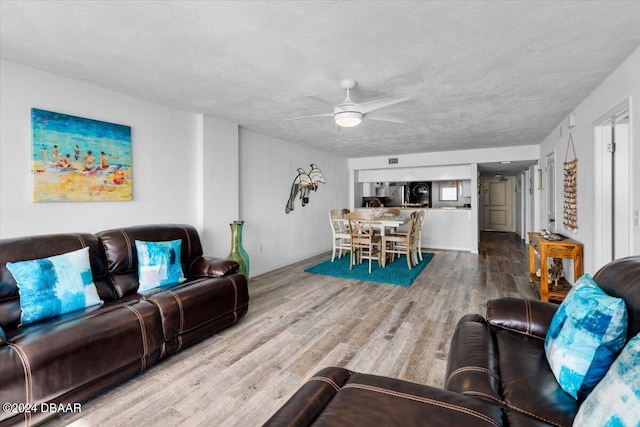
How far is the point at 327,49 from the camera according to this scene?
218cm

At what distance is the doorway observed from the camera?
288cm

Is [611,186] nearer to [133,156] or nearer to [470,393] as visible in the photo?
[470,393]

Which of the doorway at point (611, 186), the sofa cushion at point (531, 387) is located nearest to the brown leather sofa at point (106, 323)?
the sofa cushion at point (531, 387)

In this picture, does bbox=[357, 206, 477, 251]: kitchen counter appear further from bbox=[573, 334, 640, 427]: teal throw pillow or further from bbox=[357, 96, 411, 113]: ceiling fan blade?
bbox=[573, 334, 640, 427]: teal throw pillow

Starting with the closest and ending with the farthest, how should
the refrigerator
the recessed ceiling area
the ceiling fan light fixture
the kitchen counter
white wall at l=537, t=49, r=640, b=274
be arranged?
white wall at l=537, t=49, r=640, b=274 → the ceiling fan light fixture → the recessed ceiling area → the kitchen counter → the refrigerator

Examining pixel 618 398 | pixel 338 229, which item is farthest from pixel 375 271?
pixel 618 398

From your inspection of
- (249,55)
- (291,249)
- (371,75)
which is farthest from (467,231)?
(249,55)

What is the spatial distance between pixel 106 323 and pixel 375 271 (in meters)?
3.85

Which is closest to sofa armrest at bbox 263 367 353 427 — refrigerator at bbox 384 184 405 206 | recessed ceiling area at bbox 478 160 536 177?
recessed ceiling area at bbox 478 160 536 177

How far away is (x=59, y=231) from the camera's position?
2707mm

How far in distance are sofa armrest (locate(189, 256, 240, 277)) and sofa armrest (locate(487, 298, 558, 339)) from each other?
224cm

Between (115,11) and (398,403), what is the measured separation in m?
2.41

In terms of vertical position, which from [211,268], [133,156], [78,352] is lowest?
[78,352]

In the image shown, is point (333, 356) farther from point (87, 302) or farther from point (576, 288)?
point (87, 302)
